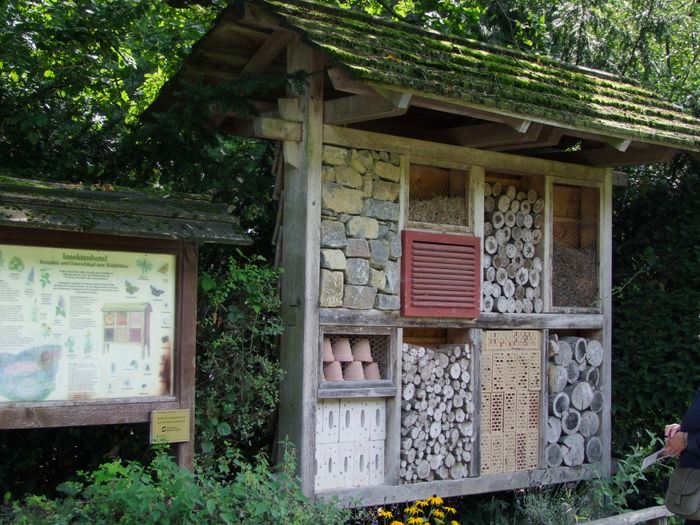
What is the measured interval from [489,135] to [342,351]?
226 centimetres

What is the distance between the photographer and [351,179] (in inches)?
289

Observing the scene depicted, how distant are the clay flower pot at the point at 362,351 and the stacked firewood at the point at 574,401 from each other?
2110 mm

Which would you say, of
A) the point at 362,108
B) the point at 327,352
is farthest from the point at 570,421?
the point at 362,108

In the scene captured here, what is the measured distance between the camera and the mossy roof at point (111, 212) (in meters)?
5.32

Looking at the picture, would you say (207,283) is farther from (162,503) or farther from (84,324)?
(162,503)

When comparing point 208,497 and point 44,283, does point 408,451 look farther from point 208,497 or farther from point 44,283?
point 44,283

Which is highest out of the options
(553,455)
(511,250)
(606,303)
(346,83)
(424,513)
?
(346,83)

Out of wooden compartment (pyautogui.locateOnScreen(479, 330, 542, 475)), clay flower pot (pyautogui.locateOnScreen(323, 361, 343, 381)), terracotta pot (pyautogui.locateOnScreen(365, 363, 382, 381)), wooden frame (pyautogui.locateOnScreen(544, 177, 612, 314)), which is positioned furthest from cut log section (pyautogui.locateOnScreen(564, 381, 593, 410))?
clay flower pot (pyautogui.locateOnScreen(323, 361, 343, 381))

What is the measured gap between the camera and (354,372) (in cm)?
741

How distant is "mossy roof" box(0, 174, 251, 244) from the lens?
5316 millimetres

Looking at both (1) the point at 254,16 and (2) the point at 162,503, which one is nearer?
(2) the point at 162,503

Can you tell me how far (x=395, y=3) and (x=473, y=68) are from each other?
7193 mm

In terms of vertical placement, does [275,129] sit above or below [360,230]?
above

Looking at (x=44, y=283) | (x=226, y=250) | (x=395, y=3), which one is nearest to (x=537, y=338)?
(x=226, y=250)
